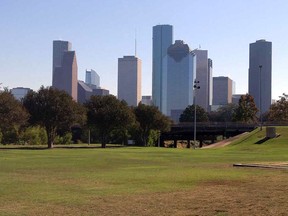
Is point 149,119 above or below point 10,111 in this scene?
below

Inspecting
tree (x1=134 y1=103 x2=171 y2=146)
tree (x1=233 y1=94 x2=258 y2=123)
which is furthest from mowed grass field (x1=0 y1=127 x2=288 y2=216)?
tree (x1=233 y1=94 x2=258 y2=123)

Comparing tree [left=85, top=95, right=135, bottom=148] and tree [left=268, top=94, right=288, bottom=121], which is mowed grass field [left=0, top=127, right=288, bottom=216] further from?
tree [left=268, top=94, right=288, bottom=121]

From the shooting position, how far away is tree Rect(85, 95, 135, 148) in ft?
295

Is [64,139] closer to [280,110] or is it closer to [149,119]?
[149,119]

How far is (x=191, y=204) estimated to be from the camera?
14.4m

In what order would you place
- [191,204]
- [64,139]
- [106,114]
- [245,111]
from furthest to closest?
1. [245,111]
2. [64,139]
3. [106,114]
4. [191,204]

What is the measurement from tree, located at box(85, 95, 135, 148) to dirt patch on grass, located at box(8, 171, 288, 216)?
71.7 meters

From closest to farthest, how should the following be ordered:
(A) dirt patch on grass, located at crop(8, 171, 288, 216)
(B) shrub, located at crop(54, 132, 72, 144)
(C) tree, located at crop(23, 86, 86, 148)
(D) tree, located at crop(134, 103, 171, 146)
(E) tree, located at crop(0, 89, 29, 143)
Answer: (A) dirt patch on grass, located at crop(8, 171, 288, 216)
(E) tree, located at crop(0, 89, 29, 143)
(C) tree, located at crop(23, 86, 86, 148)
(D) tree, located at crop(134, 103, 171, 146)
(B) shrub, located at crop(54, 132, 72, 144)

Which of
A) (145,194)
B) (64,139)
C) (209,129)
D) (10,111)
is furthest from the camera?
(209,129)

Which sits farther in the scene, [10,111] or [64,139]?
[64,139]

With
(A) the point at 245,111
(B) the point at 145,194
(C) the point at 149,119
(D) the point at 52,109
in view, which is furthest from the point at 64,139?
(B) the point at 145,194

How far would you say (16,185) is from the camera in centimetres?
1955

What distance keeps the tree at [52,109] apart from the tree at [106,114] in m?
6.83

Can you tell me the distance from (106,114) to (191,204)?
75497 mm
